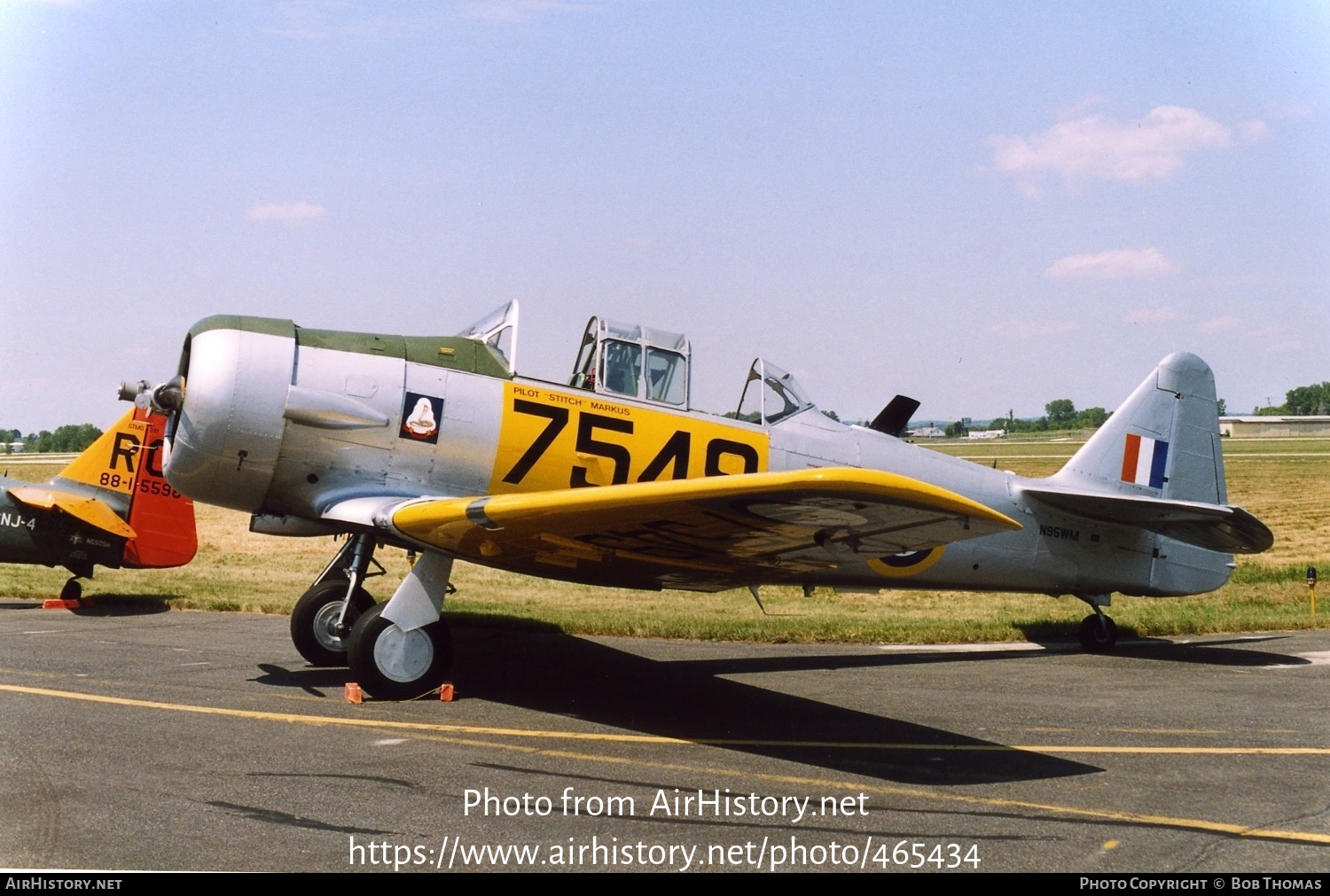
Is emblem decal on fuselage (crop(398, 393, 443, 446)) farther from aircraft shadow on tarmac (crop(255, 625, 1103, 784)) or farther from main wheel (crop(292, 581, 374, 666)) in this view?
aircraft shadow on tarmac (crop(255, 625, 1103, 784))

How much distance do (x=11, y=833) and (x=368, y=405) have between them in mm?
4149

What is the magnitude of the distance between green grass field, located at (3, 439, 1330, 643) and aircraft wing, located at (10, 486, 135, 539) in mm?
901

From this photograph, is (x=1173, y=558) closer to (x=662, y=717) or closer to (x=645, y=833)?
(x=662, y=717)

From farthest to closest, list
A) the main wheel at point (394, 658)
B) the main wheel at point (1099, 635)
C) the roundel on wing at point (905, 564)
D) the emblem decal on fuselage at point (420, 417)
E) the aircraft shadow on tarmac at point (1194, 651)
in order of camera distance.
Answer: the main wheel at point (1099, 635) → the aircraft shadow on tarmac at point (1194, 651) → the roundel on wing at point (905, 564) → the emblem decal on fuselage at point (420, 417) → the main wheel at point (394, 658)

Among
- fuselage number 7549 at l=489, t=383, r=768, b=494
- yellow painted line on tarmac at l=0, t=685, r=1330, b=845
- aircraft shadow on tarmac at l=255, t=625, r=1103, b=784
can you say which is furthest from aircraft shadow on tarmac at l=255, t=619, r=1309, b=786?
fuselage number 7549 at l=489, t=383, r=768, b=494

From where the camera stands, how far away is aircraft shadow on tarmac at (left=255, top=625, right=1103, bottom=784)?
20.6 feet

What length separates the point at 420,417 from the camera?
837cm

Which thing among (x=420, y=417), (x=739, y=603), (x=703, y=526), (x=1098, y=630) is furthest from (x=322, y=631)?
(x=739, y=603)

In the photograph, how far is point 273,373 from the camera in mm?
8062

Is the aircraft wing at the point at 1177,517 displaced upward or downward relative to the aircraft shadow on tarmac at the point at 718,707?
upward

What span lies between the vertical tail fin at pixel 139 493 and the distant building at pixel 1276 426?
Result: 9542cm

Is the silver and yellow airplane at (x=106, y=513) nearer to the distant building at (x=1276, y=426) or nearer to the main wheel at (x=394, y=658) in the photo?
the main wheel at (x=394, y=658)

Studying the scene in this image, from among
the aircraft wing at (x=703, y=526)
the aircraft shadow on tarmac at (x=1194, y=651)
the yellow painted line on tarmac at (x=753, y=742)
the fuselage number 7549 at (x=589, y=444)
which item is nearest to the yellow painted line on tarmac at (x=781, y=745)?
the yellow painted line on tarmac at (x=753, y=742)

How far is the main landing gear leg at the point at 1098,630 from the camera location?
11227 millimetres
